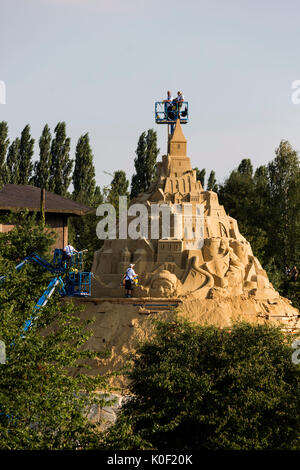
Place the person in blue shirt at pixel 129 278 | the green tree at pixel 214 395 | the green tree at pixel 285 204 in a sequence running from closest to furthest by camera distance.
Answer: the green tree at pixel 214 395
the person in blue shirt at pixel 129 278
the green tree at pixel 285 204

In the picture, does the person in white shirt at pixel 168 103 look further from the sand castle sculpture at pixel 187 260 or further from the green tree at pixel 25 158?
the green tree at pixel 25 158

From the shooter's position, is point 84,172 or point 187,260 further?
point 84,172

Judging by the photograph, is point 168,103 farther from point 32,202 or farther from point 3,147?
point 3,147

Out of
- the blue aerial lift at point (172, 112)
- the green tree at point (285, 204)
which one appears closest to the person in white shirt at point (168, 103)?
the blue aerial lift at point (172, 112)

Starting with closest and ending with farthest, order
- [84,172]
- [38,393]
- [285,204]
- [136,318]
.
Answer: [38,393] → [136,318] → [285,204] → [84,172]

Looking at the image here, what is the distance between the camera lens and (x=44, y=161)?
50625 millimetres

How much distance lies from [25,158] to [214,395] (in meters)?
38.0

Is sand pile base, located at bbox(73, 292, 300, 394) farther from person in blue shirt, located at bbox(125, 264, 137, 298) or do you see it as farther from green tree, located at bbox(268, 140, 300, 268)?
green tree, located at bbox(268, 140, 300, 268)

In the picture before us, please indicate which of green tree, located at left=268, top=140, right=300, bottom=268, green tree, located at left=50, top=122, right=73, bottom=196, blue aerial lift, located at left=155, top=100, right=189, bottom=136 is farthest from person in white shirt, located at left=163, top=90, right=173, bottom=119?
green tree, located at left=50, top=122, right=73, bottom=196

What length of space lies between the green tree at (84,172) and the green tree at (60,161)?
1000 mm

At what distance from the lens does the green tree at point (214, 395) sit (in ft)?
47.3

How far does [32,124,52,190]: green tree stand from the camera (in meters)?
50.4

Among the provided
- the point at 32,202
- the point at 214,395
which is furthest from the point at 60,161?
the point at 214,395

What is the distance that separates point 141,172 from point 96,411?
3016 cm
